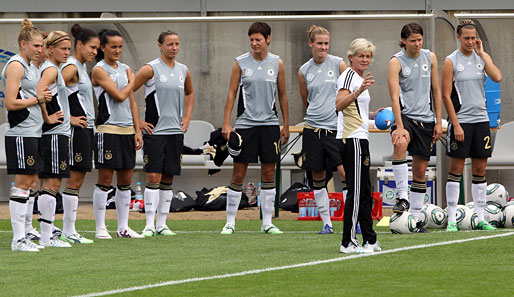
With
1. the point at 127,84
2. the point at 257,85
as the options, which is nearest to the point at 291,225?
the point at 257,85

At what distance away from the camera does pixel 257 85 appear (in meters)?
10.7

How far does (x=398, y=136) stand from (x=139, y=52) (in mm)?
7364

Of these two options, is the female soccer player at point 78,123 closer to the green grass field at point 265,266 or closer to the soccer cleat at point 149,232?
the green grass field at point 265,266

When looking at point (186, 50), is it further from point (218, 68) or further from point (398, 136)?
point (398, 136)

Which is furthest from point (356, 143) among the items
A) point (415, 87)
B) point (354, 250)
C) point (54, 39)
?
point (54, 39)

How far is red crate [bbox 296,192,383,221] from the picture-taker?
12852mm

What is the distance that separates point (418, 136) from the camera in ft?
33.2

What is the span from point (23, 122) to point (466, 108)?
450cm

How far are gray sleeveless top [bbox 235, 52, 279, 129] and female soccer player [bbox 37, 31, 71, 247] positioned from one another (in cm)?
216

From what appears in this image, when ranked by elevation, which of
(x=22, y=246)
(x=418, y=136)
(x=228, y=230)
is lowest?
(x=228, y=230)

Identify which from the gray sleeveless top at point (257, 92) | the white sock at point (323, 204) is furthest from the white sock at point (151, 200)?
the white sock at point (323, 204)

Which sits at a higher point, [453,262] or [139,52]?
[139,52]

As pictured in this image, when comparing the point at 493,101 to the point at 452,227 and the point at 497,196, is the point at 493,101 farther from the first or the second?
the point at 452,227

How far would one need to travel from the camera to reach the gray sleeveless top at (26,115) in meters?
8.57
